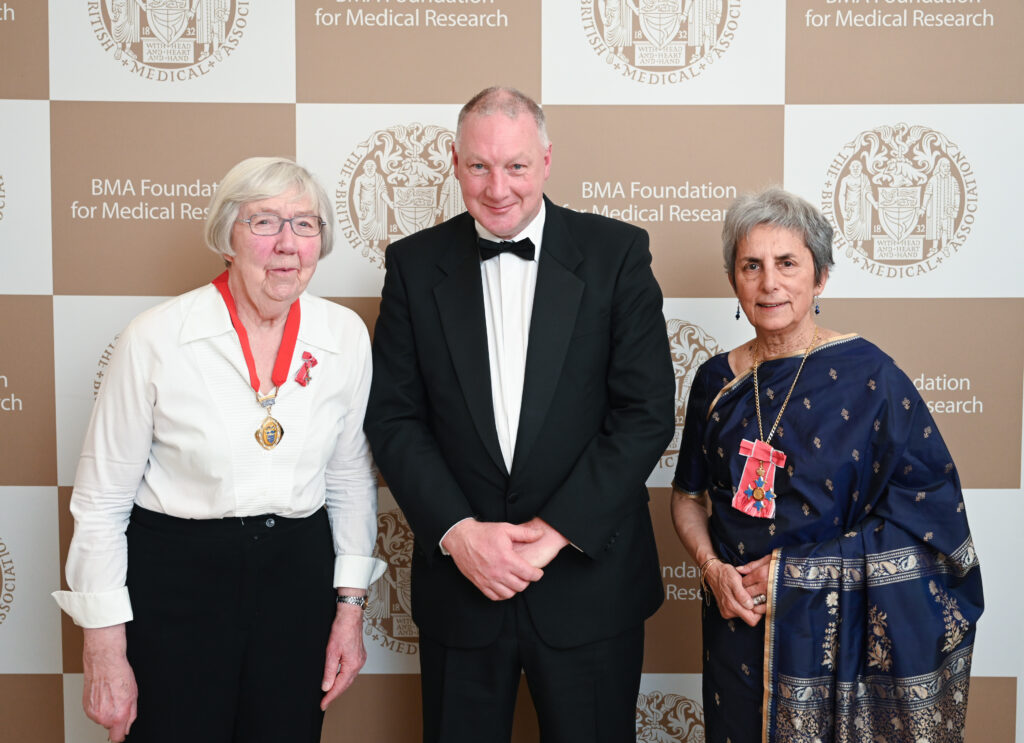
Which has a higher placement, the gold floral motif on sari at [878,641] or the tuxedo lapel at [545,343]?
the tuxedo lapel at [545,343]

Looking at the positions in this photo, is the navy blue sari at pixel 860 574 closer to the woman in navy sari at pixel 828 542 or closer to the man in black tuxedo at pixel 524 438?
the woman in navy sari at pixel 828 542

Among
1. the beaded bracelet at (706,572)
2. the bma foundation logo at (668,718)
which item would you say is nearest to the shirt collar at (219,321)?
the beaded bracelet at (706,572)

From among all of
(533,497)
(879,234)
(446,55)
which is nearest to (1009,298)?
(879,234)

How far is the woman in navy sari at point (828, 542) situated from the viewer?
1706mm

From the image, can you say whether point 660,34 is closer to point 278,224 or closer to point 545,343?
point 545,343

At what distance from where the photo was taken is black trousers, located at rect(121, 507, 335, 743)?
1.67m

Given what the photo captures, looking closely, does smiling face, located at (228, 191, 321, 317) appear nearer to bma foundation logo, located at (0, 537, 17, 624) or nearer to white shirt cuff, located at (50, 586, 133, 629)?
white shirt cuff, located at (50, 586, 133, 629)

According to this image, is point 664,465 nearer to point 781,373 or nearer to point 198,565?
point 781,373

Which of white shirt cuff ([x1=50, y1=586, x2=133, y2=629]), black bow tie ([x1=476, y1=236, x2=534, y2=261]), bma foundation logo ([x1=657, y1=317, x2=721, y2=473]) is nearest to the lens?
white shirt cuff ([x1=50, y1=586, x2=133, y2=629])

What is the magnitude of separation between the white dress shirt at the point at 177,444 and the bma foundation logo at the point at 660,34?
1.30m

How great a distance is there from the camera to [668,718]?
2537 mm

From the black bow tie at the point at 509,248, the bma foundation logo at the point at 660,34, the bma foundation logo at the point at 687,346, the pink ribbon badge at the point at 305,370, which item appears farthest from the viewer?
the bma foundation logo at the point at 687,346

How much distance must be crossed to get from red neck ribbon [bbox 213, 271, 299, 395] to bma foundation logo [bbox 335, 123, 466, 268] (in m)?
0.71

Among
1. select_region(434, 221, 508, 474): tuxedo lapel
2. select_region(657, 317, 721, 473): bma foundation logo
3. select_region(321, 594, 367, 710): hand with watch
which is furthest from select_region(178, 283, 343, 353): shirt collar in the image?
select_region(657, 317, 721, 473): bma foundation logo
